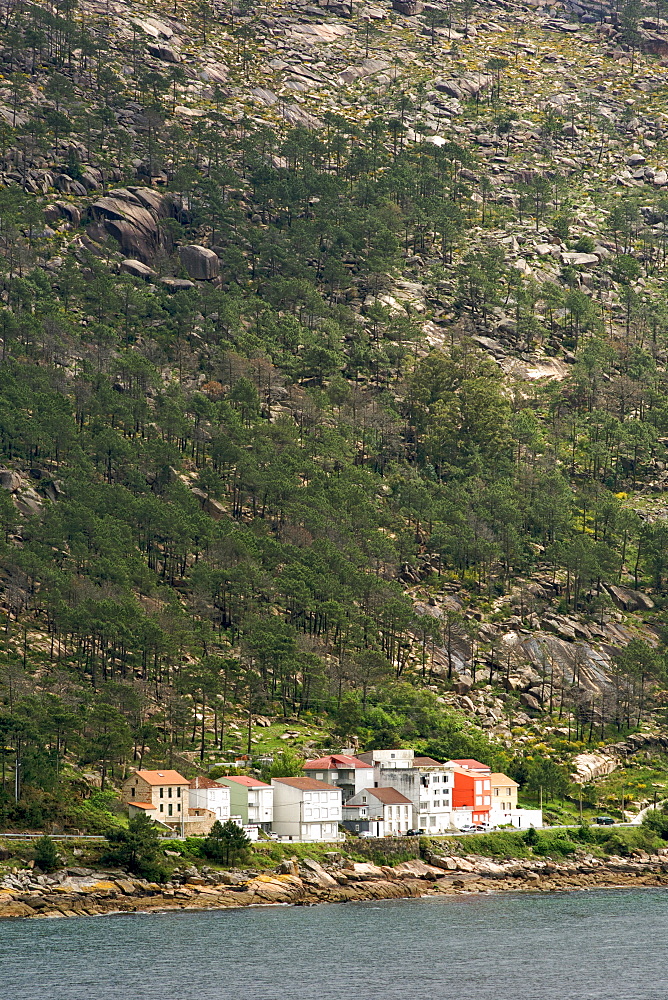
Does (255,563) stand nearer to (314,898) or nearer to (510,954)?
(314,898)

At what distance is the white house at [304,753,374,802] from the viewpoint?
12675 centimetres

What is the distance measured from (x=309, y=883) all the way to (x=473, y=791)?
2264 centimetres

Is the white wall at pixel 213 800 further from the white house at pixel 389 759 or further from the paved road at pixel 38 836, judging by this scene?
the white house at pixel 389 759

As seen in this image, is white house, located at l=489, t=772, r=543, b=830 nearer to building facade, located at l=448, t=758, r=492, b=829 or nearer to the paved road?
building facade, located at l=448, t=758, r=492, b=829

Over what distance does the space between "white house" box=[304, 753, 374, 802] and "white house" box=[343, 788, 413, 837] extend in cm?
71

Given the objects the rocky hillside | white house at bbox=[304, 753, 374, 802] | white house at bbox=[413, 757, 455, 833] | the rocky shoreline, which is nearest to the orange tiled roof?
the rocky hillside

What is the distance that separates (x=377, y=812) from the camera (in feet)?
421

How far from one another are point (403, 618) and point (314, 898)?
4525 centimetres

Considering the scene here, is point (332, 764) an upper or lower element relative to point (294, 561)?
lower

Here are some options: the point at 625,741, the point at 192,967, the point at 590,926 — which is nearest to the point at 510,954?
the point at 590,926

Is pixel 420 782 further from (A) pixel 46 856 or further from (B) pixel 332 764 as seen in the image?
(A) pixel 46 856

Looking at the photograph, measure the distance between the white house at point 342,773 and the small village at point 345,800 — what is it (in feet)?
0.27

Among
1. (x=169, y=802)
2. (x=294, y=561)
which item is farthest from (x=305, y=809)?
(x=294, y=561)

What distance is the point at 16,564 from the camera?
469 feet
